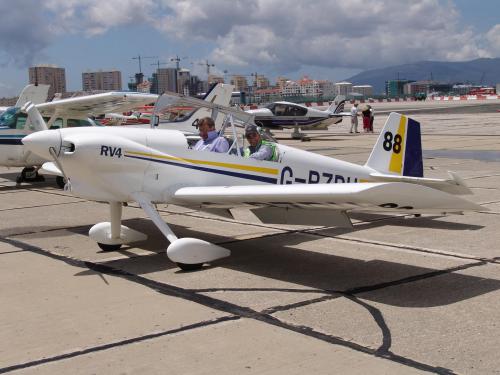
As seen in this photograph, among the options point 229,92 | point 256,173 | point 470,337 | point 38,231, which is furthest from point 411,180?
point 229,92

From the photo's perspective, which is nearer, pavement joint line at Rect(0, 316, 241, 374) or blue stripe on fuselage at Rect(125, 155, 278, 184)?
pavement joint line at Rect(0, 316, 241, 374)

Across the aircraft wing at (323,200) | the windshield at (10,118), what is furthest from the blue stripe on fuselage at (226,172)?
the windshield at (10,118)

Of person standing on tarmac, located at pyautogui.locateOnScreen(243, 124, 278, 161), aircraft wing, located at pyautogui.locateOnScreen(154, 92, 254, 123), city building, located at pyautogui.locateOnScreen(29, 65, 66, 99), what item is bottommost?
person standing on tarmac, located at pyautogui.locateOnScreen(243, 124, 278, 161)

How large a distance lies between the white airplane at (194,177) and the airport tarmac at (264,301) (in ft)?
1.47

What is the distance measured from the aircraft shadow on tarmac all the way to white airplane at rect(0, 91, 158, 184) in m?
6.92

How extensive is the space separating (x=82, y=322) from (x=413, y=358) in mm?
2562

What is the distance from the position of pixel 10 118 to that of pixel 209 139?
897 cm

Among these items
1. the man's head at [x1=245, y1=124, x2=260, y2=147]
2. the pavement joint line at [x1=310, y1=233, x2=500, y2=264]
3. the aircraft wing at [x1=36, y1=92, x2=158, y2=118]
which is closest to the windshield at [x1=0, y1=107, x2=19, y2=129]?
the aircraft wing at [x1=36, y1=92, x2=158, y2=118]

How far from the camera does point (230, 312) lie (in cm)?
534

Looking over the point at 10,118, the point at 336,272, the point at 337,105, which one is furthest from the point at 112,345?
the point at 337,105

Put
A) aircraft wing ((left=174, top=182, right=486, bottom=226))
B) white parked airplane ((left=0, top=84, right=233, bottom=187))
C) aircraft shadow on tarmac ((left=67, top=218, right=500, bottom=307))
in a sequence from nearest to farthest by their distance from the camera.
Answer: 1. aircraft wing ((left=174, top=182, right=486, bottom=226))
2. aircraft shadow on tarmac ((left=67, top=218, right=500, bottom=307))
3. white parked airplane ((left=0, top=84, right=233, bottom=187))

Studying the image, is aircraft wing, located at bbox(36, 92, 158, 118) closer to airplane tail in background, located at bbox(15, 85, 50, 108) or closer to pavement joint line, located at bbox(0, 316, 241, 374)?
airplane tail in background, located at bbox(15, 85, 50, 108)

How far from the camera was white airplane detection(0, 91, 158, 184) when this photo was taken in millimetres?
14547

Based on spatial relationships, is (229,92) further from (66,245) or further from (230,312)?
(230,312)
